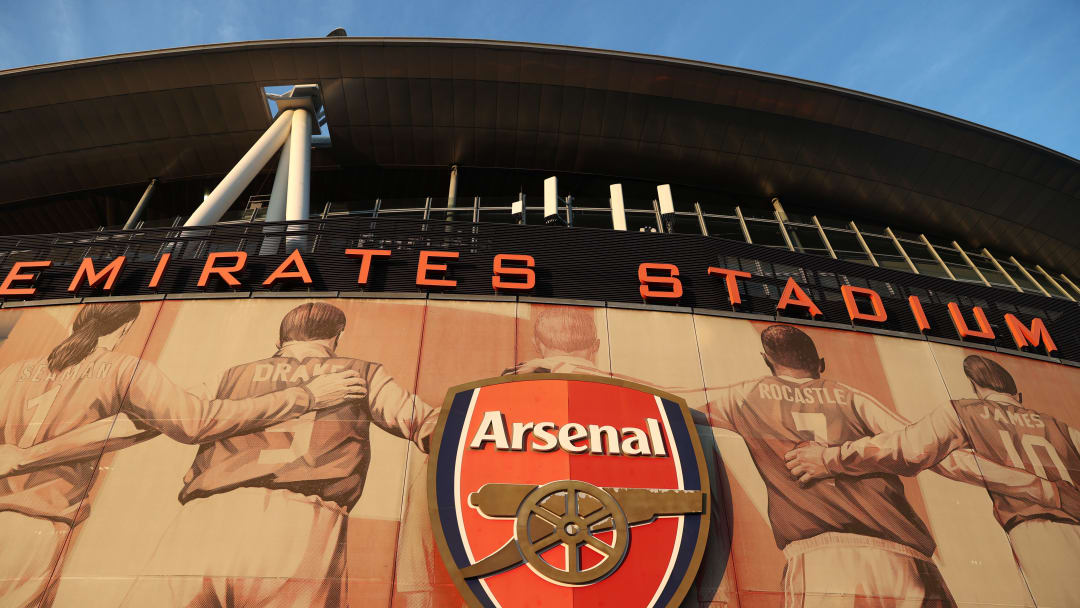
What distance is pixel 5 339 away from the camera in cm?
1466

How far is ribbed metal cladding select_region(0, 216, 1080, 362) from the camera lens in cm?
1534

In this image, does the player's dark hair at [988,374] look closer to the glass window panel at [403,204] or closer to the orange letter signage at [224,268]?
the glass window panel at [403,204]

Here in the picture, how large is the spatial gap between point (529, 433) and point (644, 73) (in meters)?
16.1

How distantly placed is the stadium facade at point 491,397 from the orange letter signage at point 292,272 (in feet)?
0.43

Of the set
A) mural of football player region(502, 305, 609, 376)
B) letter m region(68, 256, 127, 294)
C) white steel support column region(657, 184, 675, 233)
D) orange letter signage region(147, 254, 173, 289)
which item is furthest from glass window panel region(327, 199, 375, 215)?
mural of football player region(502, 305, 609, 376)

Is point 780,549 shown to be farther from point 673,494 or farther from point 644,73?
point 644,73

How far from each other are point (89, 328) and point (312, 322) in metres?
5.59

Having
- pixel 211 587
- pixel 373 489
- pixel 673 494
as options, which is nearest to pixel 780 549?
pixel 673 494

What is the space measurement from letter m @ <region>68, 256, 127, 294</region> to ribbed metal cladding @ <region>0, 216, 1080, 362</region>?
0.74 feet

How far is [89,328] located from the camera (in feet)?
47.8

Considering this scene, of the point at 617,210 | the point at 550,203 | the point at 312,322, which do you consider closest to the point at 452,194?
the point at 550,203

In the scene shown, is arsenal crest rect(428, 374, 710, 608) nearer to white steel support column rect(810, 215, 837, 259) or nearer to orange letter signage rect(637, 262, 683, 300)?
orange letter signage rect(637, 262, 683, 300)

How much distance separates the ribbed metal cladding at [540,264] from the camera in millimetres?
15336

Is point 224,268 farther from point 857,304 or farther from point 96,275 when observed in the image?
point 857,304
